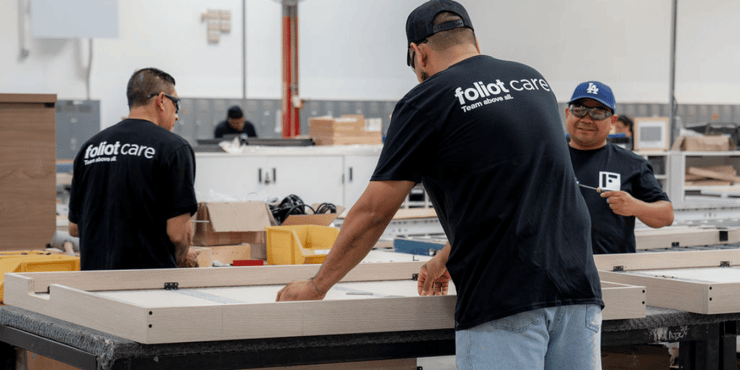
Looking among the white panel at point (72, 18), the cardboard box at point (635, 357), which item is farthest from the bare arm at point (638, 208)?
the white panel at point (72, 18)

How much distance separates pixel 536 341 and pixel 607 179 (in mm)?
1502

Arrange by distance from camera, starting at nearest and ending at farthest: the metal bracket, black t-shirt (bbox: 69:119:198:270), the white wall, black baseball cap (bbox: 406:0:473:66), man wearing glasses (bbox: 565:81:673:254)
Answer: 1. black baseball cap (bbox: 406:0:473:66)
2. black t-shirt (bbox: 69:119:198:270)
3. man wearing glasses (bbox: 565:81:673:254)
4. the metal bracket
5. the white wall

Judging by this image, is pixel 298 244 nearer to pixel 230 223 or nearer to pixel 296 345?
pixel 230 223

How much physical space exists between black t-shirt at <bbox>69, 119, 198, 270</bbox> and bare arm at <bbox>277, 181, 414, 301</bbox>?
1.22m

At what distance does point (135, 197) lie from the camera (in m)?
2.73

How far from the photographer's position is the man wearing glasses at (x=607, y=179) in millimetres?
2848

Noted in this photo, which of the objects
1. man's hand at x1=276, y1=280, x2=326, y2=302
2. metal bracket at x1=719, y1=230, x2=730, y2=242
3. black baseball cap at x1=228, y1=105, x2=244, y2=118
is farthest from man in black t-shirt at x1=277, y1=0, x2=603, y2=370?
black baseball cap at x1=228, y1=105, x2=244, y2=118

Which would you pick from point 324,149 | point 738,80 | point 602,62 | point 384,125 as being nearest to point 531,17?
point 602,62

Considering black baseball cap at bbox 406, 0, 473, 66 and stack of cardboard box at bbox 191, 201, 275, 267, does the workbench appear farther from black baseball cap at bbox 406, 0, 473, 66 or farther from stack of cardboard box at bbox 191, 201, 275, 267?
stack of cardboard box at bbox 191, 201, 275, 267

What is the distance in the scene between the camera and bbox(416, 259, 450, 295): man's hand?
6.24 ft

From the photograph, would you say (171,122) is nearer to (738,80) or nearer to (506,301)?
(506,301)

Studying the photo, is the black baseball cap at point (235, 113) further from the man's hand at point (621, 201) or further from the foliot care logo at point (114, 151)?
the man's hand at point (621, 201)

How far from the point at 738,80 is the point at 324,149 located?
713 cm

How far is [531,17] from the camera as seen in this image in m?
10.2
